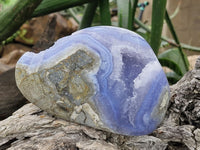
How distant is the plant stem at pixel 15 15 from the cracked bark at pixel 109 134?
0.43 metres

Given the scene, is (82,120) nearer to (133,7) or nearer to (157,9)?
(157,9)

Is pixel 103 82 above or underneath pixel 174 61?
above

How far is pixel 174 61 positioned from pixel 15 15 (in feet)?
3.38

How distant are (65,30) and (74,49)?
3366 mm

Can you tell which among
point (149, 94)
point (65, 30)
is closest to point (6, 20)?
point (149, 94)

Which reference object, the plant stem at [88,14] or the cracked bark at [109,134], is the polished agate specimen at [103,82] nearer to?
the cracked bark at [109,134]

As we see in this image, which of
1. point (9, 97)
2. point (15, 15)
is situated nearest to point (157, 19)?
point (15, 15)

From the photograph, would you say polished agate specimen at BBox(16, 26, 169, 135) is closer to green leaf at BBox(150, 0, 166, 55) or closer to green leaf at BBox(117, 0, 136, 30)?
green leaf at BBox(150, 0, 166, 55)

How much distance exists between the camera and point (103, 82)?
75 centimetres

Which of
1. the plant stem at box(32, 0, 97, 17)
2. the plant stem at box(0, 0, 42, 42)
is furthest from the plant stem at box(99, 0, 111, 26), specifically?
the plant stem at box(0, 0, 42, 42)

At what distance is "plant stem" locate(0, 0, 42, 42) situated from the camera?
1.03 metres

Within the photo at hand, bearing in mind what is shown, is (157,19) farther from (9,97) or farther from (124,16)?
(9,97)

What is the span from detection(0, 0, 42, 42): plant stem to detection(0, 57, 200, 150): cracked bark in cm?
43

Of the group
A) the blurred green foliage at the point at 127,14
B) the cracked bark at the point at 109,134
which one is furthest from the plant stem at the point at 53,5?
the cracked bark at the point at 109,134
